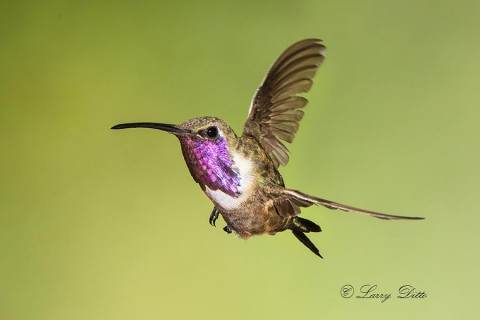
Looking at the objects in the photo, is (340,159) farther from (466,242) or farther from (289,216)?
(466,242)

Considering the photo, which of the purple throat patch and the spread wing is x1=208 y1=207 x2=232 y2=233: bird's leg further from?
the spread wing

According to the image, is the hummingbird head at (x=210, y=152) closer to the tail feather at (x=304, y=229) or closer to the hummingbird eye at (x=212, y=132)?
the hummingbird eye at (x=212, y=132)

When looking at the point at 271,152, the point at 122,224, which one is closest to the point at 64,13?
the point at 122,224

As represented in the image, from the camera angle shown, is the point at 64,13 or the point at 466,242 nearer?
the point at 466,242
